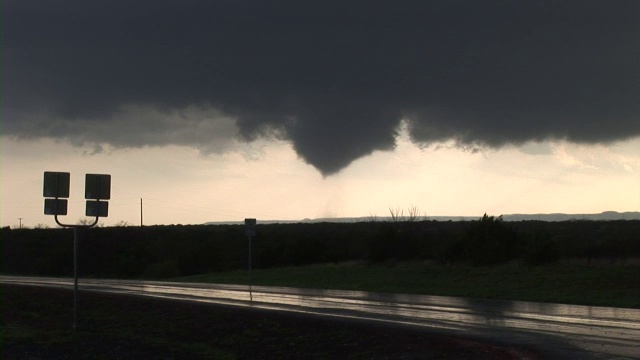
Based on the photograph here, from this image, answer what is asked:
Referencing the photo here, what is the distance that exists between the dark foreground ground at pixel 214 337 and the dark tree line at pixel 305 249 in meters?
18.5

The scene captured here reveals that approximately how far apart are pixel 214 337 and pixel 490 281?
15.9 meters

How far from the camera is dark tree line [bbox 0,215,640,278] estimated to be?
39812 millimetres

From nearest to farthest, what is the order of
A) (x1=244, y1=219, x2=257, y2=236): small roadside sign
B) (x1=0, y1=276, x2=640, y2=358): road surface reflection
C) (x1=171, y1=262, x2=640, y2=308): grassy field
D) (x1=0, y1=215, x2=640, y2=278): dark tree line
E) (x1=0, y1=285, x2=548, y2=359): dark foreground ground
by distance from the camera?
(x1=0, y1=285, x2=548, y2=359): dark foreground ground
(x1=0, y1=276, x2=640, y2=358): road surface reflection
(x1=171, y1=262, x2=640, y2=308): grassy field
(x1=244, y1=219, x2=257, y2=236): small roadside sign
(x1=0, y1=215, x2=640, y2=278): dark tree line

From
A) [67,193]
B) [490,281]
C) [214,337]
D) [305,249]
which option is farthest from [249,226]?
[305,249]

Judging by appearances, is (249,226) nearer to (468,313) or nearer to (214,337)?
(468,313)

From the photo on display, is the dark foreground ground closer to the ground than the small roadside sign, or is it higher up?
closer to the ground

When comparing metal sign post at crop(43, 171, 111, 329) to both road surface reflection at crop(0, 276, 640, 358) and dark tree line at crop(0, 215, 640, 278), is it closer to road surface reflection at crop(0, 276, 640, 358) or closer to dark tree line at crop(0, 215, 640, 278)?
road surface reflection at crop(0, 276, 640, 358)

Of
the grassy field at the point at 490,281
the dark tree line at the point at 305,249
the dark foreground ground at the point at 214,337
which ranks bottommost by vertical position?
the dark foreground ground at the point at 214,337

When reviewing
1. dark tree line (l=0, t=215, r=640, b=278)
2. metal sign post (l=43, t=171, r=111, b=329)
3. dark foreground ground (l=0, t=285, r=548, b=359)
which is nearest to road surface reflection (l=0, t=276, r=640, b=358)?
dark foreground ground (l=0, t=285, r=548, b=359)

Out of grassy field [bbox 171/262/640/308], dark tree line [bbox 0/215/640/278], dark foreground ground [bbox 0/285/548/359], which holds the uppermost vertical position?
dark tree line [bbox 0/215/640/278]

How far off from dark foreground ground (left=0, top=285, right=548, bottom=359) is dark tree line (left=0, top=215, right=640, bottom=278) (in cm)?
1845

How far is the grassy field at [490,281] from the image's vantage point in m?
26.4

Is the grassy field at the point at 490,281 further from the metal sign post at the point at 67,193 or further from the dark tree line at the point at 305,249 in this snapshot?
the metal sign post at the point at 67,193

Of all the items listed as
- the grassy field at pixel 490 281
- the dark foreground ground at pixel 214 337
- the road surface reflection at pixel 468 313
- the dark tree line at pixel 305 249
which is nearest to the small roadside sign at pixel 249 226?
the road surface reflection at pixel 468 313
